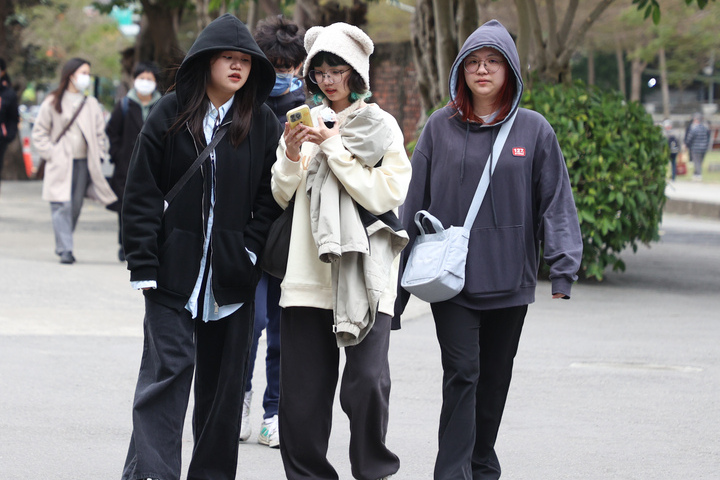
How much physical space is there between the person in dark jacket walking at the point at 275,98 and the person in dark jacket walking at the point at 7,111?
912cm

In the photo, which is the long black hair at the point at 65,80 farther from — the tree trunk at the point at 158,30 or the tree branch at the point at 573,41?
the tree trunk at the point at 158,30

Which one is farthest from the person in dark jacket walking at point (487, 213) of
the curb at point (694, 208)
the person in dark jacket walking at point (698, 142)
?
the person in dark jacket walking at point (698, 142)

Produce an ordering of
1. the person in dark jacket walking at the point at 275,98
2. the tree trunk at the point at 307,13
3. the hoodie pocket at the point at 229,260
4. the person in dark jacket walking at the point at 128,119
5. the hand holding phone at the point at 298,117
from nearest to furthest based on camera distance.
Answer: the hand holding phone at the point at 298,117, the hoodie pocket at the point at 229,260, the person in dark jacket walking at the point at 275,98, the person in dark jacket walking at the point at 128,119, the tree trunk at the point at 307,13

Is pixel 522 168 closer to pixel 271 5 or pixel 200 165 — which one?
pixel 200 165

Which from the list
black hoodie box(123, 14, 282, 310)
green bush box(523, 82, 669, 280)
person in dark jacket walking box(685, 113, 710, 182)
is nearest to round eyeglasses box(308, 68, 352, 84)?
black hoodie box(123, 14, 282, 310)

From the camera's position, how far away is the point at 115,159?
35.1 feet

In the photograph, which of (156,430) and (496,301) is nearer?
(156,430)

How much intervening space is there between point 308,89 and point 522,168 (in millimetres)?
876

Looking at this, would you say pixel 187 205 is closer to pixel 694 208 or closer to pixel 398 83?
pixel 398 83

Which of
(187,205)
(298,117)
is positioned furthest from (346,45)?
(187,205)

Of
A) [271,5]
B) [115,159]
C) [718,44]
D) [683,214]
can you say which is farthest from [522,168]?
[718,44]

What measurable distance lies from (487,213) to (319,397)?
0.95 meters

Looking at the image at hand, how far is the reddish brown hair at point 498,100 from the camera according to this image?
4.35 metres

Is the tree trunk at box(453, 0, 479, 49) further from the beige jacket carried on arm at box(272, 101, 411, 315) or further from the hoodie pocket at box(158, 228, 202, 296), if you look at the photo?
the hoodie pocket at box(158, 228, 202, 296)
